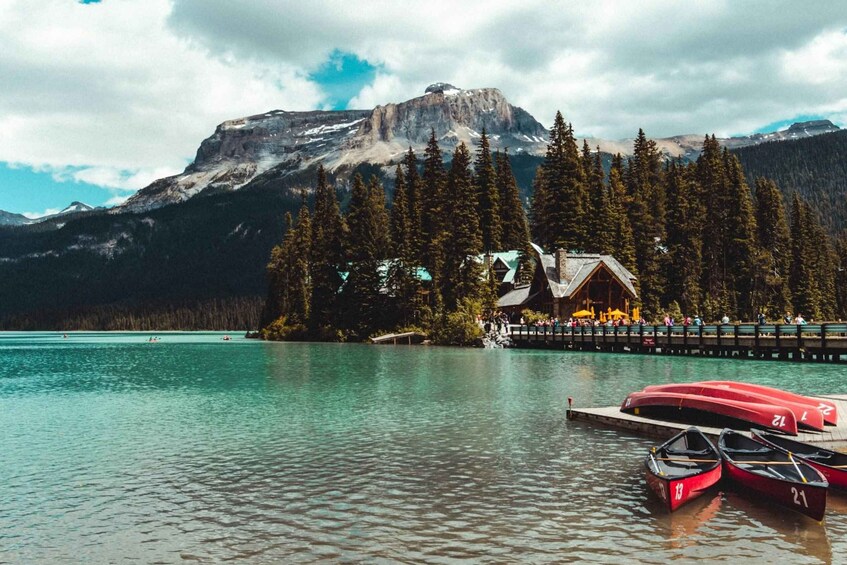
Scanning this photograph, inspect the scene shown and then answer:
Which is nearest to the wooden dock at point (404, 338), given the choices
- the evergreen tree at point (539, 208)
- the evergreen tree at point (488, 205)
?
the evergreen tree at point (488, 205)

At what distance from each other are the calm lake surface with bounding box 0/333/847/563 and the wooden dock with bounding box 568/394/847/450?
2.35ft

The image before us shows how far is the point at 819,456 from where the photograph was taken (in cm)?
1549

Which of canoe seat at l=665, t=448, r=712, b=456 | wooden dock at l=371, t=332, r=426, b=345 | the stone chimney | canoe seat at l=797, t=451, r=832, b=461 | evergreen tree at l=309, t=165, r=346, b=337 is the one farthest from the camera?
evergreen tree at l=309, t=165, r=346, b=337

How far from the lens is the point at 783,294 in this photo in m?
98.9

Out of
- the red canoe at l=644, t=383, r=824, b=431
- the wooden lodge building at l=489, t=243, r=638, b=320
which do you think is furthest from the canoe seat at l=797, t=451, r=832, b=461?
the wooden lodge building at l=489, t=243, r=638, b=320

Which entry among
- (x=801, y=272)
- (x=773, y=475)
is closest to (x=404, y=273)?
(x=801, y=272)

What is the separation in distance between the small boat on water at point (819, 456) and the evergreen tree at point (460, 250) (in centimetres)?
6995

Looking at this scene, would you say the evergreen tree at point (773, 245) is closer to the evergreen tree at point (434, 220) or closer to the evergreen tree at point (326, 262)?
the evergreen tree at point (434, 220)

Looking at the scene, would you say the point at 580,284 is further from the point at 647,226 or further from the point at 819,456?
the point at 819,456

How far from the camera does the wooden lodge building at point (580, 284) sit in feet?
272

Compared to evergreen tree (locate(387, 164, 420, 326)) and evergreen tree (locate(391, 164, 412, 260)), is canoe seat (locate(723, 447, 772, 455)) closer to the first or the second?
evergreen tree (locate(387, 164, 420, 326))

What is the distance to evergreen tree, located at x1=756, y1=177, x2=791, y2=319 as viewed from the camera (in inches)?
3895

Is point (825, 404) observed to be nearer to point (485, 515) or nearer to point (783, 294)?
point (485, 515)

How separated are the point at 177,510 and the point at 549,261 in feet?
246
